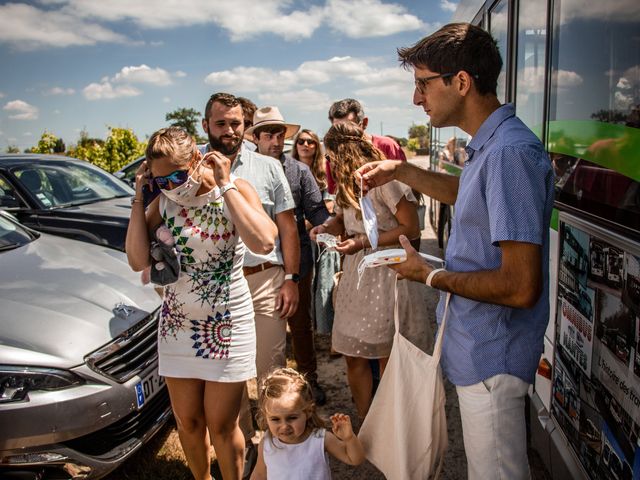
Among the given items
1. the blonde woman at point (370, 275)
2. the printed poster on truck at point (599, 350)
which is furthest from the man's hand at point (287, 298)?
the printed poster on truck at point (599, 350)

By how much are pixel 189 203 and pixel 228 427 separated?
105cm

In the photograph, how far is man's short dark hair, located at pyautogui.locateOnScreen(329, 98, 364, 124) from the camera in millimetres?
4184

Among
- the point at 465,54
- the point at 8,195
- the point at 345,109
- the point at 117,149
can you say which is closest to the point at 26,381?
the point at 465,54

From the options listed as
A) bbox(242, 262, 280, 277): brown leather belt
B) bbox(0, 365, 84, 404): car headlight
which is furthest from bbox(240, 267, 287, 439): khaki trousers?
bbox(0, 365, 84, 404): car headlight

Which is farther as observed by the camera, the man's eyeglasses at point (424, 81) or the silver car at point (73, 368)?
the silver car at point (73, 368)

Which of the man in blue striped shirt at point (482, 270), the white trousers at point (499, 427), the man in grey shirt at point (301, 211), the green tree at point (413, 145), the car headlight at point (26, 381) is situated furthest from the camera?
the green tree at point (413, 145)

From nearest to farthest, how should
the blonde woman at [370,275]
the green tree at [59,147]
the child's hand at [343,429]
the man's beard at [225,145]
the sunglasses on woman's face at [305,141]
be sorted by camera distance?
the child's hand at [343,429], the blonde woman at [370,275], the man's beard at [225,145], the sunglasses on woman's face at [305,141], the green tree at [59,147]

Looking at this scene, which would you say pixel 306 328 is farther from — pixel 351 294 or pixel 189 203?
pixel 189 203

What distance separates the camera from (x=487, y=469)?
1.59 meters

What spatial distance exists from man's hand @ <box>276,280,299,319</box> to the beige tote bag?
1.03 m

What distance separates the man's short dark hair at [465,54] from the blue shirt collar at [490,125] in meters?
0.08

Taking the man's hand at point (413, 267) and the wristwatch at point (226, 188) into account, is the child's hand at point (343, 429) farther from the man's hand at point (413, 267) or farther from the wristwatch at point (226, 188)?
the wristwatch at point (226, 188)

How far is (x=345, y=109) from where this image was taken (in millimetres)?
4180

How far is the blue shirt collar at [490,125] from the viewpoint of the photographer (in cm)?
153
